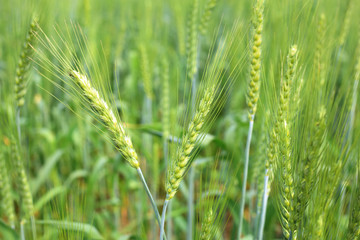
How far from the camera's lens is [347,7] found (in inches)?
78.5

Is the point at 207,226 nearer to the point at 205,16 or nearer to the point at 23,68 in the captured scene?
the point at 23,68

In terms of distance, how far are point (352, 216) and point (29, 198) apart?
1277mm

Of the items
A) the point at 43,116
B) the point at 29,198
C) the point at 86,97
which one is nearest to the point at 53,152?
the point at 43,116

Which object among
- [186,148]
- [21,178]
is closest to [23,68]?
[21,178]

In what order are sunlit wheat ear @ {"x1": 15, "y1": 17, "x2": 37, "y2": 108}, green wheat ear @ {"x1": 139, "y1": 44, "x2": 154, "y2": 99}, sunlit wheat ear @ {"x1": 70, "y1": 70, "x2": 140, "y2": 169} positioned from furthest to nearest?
1. green wheat ear @ {"x1": 139, "y1": 44, "x2": 154, "y2": 99}
2. sunlit wheat ear @ {"x1": 15, "y1": 17, "x2": 37, "y2": 108}
3. sunlit wheat ear @ {"x1": 70, "y1": 70, "x2": 140, "y2": 169}

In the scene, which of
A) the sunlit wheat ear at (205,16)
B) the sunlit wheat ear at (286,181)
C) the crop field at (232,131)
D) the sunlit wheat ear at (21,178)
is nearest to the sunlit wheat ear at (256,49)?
the crop field at (232,131)

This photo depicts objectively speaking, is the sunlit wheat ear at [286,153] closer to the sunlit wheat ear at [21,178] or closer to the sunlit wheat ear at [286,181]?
A: the sunlit wheat ear at [286,181]

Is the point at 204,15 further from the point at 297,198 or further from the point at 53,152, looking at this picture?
the point at 53,152

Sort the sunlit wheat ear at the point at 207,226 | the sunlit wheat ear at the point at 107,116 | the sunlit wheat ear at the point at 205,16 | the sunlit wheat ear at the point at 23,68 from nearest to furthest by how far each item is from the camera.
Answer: the sunlit wheat ear at the point at 107,116 < the sunlit wheat ear at the point at 207,226 < the sunlit wheat ear at the point at 23,68 < the sunlit wheat ear at the point at 205,16

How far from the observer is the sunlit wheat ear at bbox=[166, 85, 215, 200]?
994mm

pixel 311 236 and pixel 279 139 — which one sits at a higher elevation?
pixel 279 139

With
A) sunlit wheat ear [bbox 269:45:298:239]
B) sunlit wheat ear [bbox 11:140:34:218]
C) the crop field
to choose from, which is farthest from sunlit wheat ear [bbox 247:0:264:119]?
sunlit wheat ear [bbox 11:140:34:218]

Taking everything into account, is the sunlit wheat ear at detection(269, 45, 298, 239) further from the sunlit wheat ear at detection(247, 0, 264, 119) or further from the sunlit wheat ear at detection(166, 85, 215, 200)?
the sunlit wheat ear at detection(166, 85, 215, 200)

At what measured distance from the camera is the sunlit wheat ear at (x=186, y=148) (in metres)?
0.99
